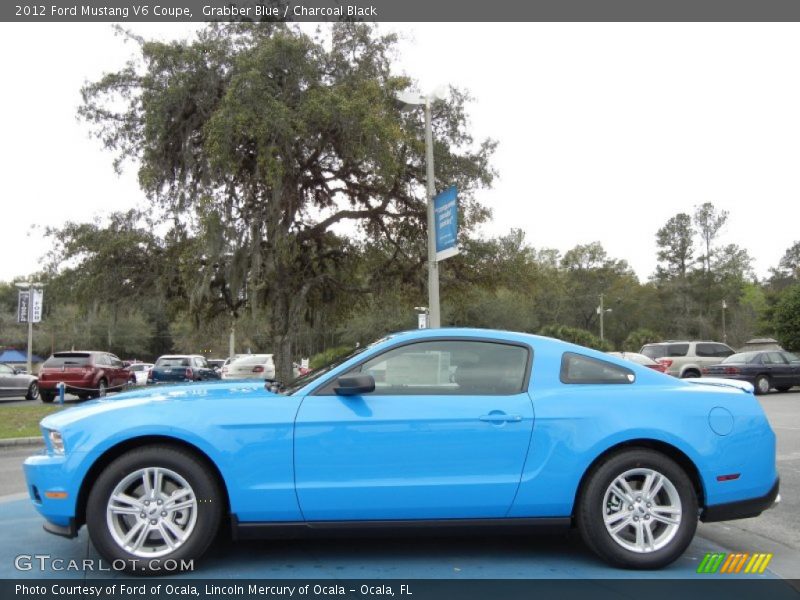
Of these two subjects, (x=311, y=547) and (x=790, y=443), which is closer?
(x=311, y=547)

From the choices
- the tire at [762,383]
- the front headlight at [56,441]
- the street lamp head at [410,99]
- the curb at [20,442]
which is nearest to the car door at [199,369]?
the curb at [20,442]

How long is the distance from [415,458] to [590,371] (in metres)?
1.33

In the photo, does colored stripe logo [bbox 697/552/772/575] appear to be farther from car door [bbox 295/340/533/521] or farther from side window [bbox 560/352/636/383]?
car door [bbox 295/340/533/521]

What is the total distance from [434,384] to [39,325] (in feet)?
277

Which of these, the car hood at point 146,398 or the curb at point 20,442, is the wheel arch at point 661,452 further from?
the curb at point 20,442

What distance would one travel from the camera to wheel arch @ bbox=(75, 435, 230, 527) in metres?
4.03

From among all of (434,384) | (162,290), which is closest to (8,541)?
(434,384)

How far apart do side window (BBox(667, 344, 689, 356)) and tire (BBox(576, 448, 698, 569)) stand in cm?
2303

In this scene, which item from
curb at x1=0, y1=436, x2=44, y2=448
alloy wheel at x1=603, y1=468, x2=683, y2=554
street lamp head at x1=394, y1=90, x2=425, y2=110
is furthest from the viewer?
street lamp head at x1=394, y1=90, x2=425, y2=110

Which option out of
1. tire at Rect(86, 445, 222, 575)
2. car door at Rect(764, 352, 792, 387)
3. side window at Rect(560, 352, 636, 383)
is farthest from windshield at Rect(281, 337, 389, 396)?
car door at Rect(764, 352, 792, 387)

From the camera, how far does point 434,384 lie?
4332mm

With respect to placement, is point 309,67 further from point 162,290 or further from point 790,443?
point 790,443

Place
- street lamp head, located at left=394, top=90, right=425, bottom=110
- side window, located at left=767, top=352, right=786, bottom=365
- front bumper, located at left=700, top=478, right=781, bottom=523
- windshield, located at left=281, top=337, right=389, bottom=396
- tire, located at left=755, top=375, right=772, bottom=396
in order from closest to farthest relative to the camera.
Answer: front bumper, located at left=700, top=478, right=781, bottom=523
windshield, located at left=281, top=337, right=389, bottom=396
street lamp head, located at left=394, top=90, right=425, bottom=110
tire, located at left=755, top=375, right=772, bottom=396
side window, located at left=767, top=352, right=786, bottom=365

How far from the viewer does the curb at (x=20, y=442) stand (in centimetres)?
1047
